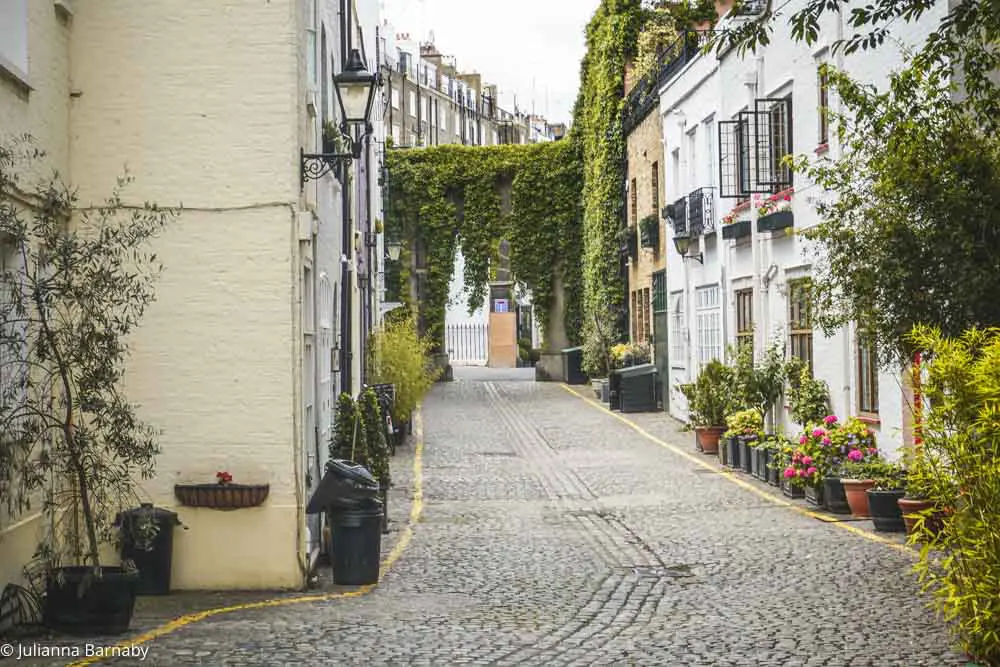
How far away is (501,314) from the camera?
200ft

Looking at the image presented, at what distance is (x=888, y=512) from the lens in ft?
43.5

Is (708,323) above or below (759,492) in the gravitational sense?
above

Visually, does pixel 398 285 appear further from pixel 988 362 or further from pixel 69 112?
pixel 988 362

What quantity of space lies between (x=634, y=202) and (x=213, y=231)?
2364cm

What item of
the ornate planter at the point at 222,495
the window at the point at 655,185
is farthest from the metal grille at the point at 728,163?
the ornate planter at the point at 222,495

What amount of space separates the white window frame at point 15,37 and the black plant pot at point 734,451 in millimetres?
12568

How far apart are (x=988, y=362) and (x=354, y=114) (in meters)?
7.38

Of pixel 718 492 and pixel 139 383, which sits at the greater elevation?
pixel 139 383

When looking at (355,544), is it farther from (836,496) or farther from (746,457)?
(746,457)

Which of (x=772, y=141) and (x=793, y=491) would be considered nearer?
(x=793, y=491)

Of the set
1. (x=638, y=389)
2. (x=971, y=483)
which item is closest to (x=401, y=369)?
(x=638, y=389)

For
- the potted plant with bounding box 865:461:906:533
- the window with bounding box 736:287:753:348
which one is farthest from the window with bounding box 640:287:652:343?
the potted plant with bounding box 865:461:906:533

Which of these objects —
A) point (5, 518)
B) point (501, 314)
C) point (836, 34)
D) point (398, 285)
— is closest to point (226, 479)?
point (5, 518)

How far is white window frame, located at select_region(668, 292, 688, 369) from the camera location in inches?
1072
